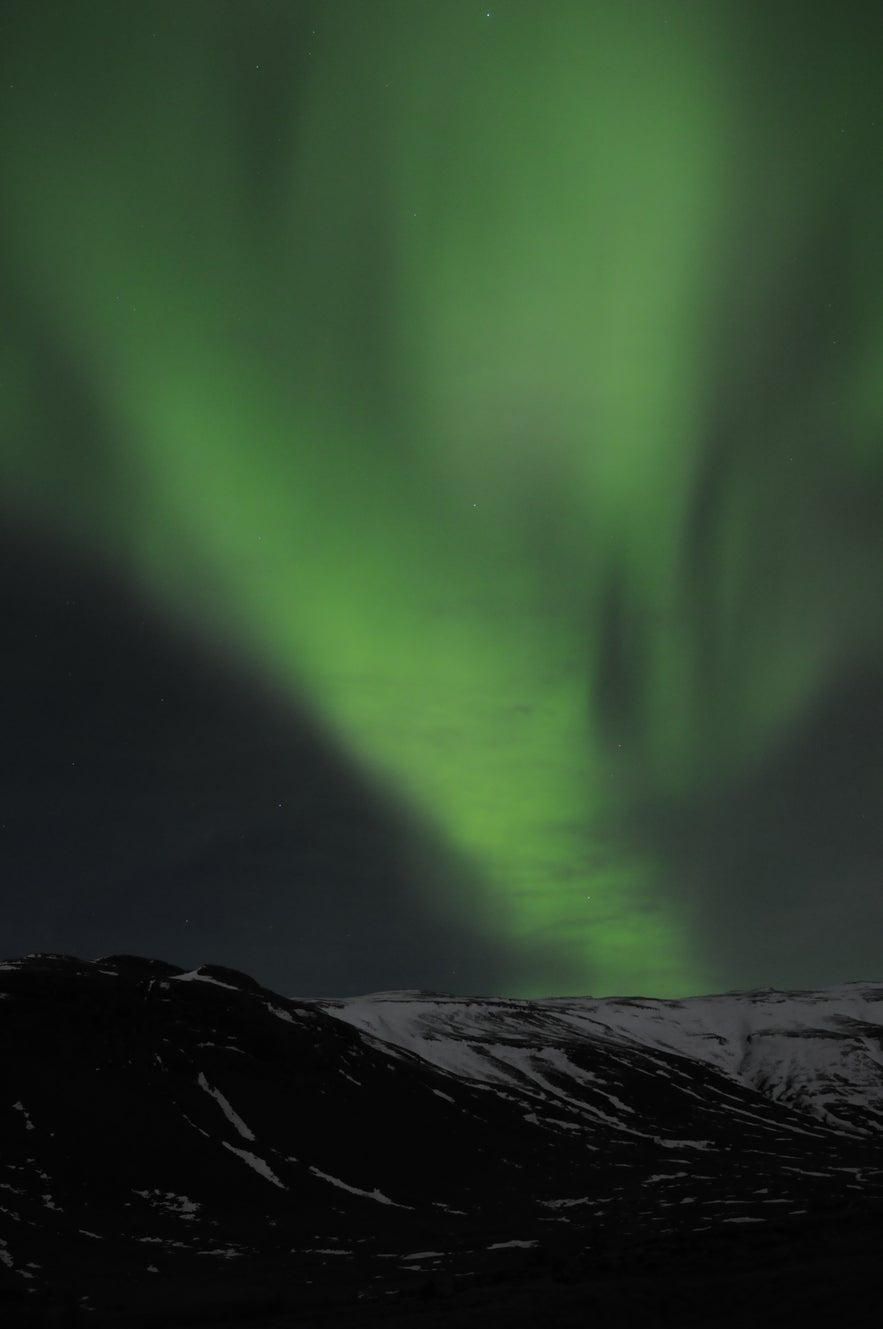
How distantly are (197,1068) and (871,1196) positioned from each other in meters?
84.0

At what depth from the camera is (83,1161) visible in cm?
10531

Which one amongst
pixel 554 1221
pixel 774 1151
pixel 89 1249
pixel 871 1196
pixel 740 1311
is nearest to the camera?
pixel 740 1311

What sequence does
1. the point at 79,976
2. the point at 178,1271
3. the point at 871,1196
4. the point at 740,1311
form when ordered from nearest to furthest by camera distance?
1. the point at 740,1311
2. the point at 178,1271
3. the point at 871,1196
4. the point at 79,976

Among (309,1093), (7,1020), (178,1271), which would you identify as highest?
(7,1020)

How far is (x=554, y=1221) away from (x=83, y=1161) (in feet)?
165

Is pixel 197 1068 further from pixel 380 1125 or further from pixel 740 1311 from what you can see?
pixel 740 1311

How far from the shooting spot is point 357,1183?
11431 cm

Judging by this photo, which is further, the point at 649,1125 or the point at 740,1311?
the point at 649,1125

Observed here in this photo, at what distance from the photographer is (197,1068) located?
13462 centimetres

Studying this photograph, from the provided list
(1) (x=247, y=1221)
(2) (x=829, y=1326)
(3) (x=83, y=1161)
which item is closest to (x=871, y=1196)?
(1) (x=247, y=1221)

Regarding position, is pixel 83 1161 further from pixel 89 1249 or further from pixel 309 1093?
pixel 309 1093

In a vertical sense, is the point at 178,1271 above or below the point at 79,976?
below

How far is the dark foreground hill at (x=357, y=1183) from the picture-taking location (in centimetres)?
5728

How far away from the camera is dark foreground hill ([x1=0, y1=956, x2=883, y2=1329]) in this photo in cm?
5728
